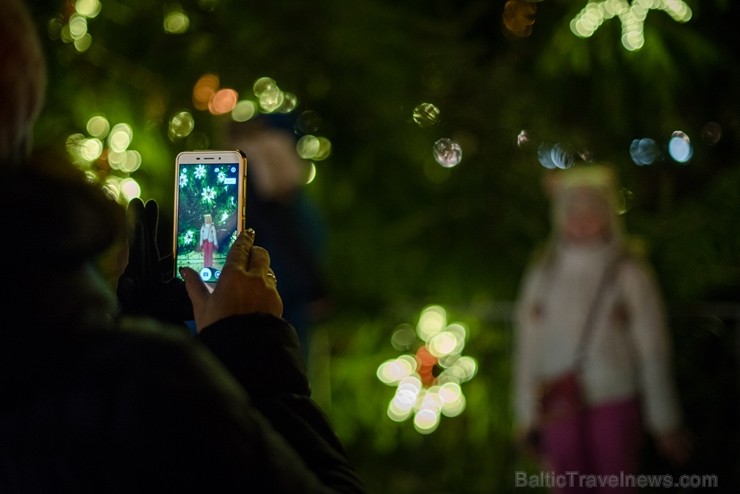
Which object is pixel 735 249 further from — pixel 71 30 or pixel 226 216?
pixel 226 216

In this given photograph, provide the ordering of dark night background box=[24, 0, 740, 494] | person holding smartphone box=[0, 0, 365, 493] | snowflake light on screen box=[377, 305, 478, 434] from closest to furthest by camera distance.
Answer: person holding smartphone box=[0, 0, 365, 493]
dark night background box=[24, 0, 740, 494]
snowflake light on screen box=[377, 305, 478, 434]

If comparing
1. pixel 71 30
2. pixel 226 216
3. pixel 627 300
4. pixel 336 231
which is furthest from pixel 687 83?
pixel 226 216

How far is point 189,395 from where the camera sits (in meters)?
1.14

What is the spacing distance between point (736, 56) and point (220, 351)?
188 inches

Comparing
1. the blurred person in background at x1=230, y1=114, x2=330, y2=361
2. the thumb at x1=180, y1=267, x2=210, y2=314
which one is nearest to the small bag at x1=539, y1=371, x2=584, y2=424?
the blurred person in background at x1=230, y1=114, x2=330, y2=361

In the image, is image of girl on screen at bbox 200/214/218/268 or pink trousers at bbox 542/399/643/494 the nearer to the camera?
image of girl on screen at bbox 200/214/218/268

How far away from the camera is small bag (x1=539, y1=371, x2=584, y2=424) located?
418cm

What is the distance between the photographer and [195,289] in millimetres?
1580

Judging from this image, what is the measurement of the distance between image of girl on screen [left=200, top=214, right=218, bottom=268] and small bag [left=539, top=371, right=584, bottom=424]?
2.72 meters

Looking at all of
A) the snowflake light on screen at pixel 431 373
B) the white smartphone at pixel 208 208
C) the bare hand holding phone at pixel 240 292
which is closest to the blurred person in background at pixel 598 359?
the snowflake light on screen at pixel 431 373

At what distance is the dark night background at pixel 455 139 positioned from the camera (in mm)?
5160

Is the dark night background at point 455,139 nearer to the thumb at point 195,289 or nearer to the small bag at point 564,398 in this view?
the small bag at point 564,398

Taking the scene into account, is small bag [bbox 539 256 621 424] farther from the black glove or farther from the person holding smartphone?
the person holding smartphone

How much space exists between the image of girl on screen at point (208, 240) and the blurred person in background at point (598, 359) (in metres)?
2.72
